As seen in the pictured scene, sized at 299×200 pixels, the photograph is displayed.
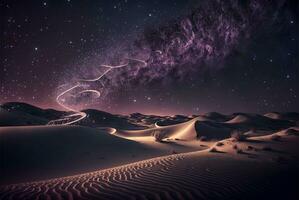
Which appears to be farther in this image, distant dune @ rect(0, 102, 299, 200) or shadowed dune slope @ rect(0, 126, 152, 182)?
shadowed dune slope @ rect(0, 126, 152, 182)

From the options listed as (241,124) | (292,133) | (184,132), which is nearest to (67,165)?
(292,133)

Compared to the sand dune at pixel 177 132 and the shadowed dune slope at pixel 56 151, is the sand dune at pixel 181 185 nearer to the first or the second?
the shadowed dune slope at pixel 56 151

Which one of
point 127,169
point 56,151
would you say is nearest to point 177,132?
point 56,151

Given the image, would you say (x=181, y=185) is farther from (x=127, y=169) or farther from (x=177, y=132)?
(x=177, y=132)

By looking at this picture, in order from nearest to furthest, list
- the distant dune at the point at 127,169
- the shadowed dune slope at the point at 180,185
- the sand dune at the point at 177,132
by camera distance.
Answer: the shadowed dune slope at the point at 180,185 → the distant dune at the point at 127,169 → the sand dune at the point at 177,132

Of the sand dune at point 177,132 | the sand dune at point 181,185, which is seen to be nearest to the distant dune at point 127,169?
the sand dune at point 181,185

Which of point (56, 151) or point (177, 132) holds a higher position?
point (177, 132)

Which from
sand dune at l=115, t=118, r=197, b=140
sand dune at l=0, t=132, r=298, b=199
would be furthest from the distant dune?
sand dune at l=115, t=118, r=197, b=140

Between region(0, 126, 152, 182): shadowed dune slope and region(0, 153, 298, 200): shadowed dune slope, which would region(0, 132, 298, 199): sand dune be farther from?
region(0, 126, 152, 182): shadowed dune slope

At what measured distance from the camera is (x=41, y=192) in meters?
7.73

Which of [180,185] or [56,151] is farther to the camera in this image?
[56,151]

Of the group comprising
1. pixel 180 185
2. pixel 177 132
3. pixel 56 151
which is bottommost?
pixel 180 185

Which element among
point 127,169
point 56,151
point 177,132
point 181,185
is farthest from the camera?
point 177,132

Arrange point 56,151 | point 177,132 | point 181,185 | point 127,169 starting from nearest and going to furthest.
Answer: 1. point 181,185
2. point 127,169
3. point 56,151
4. point 177,132
